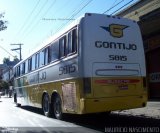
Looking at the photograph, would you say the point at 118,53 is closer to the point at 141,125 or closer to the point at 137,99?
the point at 137,99

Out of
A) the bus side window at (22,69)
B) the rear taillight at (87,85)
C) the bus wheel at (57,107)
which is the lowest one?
the bus wheel at (57,107)

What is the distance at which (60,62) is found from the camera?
612 inches

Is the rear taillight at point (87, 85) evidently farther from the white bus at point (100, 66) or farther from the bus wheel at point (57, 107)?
the bus wheel at point (57, 107)

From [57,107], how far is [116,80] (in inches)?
147

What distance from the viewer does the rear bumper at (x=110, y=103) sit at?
12805 millimetres

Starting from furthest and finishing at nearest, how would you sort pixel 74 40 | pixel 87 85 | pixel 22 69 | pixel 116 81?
pixel 22 69
pixel 74 40
pixel 116 81
pixel 87 85

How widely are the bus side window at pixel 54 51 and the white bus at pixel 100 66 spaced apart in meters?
0.52

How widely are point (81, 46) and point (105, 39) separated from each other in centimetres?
95

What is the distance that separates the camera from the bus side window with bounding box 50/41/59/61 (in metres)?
16.2

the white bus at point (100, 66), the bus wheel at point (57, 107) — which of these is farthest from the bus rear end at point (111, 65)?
the bus wheel at point (57, 107)

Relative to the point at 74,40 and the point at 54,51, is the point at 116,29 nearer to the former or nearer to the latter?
the point at 74,40

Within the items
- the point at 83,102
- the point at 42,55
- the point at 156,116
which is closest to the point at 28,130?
the point at 83,102

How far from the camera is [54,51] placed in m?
16.7

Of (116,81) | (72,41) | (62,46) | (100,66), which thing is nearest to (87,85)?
(100,66)
